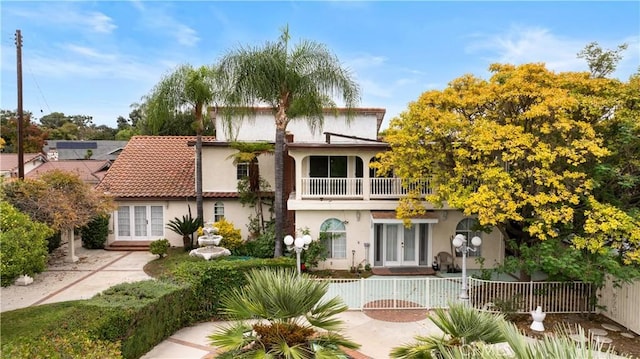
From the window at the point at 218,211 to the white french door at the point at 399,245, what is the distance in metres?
9.23

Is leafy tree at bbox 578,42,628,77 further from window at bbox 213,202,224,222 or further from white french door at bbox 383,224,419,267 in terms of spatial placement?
window at bbox 213,202,224,222

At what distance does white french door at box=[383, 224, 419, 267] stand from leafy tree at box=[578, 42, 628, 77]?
9.18 meters

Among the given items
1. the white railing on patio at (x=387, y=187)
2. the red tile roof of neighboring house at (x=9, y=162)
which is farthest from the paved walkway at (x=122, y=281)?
the red tile roof of neighboring house at (x=9, y=162)

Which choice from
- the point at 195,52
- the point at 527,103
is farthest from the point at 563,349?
the point at 195,52

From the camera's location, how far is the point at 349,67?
14.8 meters

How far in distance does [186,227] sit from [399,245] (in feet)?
35.2

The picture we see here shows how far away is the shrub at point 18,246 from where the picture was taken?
870 centimetres

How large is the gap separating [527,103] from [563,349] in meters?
10.6

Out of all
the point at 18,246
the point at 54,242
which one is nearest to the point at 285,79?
the point at 18,246

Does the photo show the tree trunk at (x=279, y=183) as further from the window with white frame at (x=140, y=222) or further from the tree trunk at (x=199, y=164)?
the window with white frame at (x=140, y=222)

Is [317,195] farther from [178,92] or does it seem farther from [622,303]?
[622,303]

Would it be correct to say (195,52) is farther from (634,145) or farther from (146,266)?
(634,145)

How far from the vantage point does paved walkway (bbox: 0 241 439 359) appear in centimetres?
962

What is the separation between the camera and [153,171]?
69.9 ft
